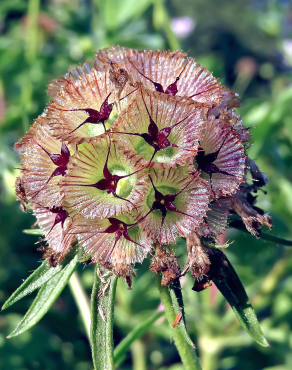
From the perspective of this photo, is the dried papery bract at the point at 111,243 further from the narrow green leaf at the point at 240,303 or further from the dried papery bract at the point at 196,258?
the narrow green leaf at the point at 240,303

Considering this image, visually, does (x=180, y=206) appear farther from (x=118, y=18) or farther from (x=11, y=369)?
(x=118, y=18)

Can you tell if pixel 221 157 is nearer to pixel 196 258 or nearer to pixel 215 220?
pixel 215 220

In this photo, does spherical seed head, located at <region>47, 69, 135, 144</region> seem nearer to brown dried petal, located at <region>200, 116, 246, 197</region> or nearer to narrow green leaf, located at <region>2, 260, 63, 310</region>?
brown dried petal, located at <region>200, 116, 246, 197</region>

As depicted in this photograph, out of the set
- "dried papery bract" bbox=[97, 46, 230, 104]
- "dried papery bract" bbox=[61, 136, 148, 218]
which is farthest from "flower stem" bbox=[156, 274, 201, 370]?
"dried papery bract" bbox=[97, 46, 230, 104]

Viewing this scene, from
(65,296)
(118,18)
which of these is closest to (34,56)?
(118,18)

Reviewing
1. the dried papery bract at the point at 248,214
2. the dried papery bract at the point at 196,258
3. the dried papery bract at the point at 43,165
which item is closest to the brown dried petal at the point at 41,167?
the dried papery bract at the point at 43,165

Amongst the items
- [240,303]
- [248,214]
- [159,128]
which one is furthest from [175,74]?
[240,303]

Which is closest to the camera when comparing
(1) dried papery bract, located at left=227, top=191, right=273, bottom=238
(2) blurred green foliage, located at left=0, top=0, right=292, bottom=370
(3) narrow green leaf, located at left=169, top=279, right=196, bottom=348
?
(3) narrow green leaf, located at left=169, top=279, right=196, bottom=348
